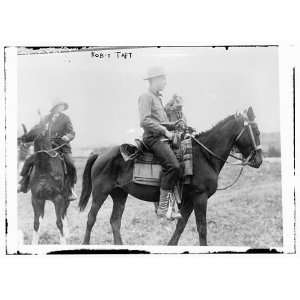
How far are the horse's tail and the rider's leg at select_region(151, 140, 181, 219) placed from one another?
770mm

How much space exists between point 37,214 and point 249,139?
2.68 meters

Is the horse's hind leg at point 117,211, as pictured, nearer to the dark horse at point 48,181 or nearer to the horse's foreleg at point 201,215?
the dark horse at point 48,181

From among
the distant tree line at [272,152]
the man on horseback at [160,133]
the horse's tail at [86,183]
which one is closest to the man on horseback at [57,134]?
the horse's tail at [86,183]

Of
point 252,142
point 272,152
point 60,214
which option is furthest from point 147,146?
point 272,152

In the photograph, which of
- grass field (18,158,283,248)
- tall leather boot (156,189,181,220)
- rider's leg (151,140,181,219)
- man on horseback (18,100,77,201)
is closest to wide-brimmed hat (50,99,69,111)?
man on horseback (18,100,77,201)

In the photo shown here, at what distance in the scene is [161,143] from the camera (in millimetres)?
7543

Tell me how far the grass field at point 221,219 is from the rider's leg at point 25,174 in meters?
0.09

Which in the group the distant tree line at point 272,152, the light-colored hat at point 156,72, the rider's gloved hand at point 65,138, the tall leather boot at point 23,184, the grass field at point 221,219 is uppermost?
the light-colored hat at point 156,72

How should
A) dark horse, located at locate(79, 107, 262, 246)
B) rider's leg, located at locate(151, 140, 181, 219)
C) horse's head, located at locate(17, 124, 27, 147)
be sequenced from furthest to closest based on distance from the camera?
horse's head, located at locate(17, 124, 27, 147)
dark horse, located at locate(79, 107, 262, 246)
rider's leg, located at locate(151, 140, 181, 219)

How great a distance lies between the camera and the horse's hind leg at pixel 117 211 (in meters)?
7.68

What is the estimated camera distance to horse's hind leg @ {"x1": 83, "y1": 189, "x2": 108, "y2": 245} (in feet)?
25.2

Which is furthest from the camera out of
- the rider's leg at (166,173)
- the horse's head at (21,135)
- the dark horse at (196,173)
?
the horse's head at (21,135)

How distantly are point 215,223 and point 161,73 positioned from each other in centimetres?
190

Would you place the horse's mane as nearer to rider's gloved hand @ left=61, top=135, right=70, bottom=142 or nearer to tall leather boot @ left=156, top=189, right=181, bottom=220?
tall leather boot @ left=156, top=189, right=181, bottom=220
